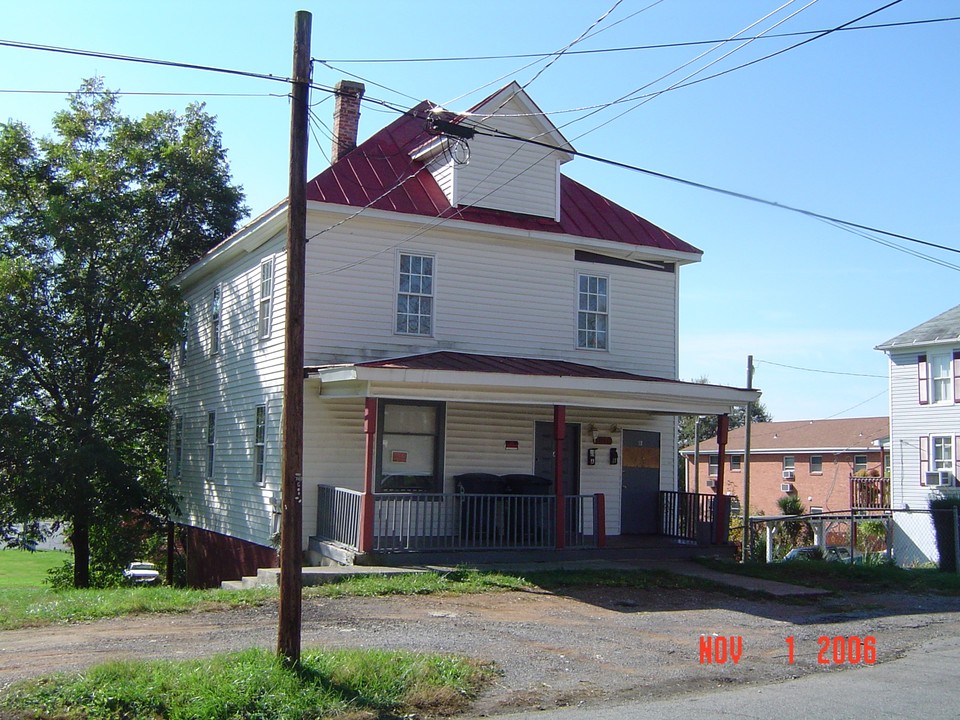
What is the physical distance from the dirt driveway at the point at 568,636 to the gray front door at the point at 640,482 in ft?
17.8

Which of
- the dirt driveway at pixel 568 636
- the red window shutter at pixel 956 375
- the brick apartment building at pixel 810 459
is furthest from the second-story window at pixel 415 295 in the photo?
the brick apartment building at pixel 810 459

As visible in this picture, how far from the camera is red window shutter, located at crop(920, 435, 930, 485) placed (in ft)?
111

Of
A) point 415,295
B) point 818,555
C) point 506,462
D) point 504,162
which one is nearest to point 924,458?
point 818,555

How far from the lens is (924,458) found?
3400 centimetres

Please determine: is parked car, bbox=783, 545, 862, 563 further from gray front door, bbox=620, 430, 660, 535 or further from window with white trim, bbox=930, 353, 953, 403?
window with white trim, bbox=930, 353, 953, 403

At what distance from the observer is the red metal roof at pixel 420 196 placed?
17.6 m

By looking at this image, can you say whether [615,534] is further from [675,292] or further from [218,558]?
[218,558]

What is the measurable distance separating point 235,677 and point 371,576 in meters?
6.47

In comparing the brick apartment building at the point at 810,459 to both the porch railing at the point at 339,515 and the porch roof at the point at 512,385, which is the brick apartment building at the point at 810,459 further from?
the porch railing at the point at 339,515

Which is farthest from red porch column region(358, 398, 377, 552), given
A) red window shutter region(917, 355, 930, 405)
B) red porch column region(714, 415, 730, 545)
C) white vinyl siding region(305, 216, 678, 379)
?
red window shutter region(917, 355, 930, 405)

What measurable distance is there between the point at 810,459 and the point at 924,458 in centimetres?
1197

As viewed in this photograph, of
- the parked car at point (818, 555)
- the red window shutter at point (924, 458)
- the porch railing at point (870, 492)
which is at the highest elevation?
the red window shutter at point (924, 458)

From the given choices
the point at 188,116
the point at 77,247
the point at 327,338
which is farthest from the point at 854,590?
the point at 188,116

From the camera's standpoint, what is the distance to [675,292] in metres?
20.6
